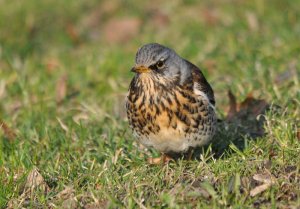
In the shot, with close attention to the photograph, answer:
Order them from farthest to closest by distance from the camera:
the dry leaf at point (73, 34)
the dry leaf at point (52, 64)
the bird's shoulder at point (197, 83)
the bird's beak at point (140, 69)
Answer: the dry leaf at point (73, 34) < the dry leaf at point (52, 64) < the bird's shoulder at point (197, 83) < the bird's beak at point (140, 69)

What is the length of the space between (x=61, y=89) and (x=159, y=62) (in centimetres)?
315

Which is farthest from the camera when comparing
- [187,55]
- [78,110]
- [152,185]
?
[187,55]

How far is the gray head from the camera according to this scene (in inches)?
250

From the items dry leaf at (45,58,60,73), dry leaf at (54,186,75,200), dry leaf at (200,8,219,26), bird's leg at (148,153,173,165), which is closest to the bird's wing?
bird's leg at (148,153,173,165)

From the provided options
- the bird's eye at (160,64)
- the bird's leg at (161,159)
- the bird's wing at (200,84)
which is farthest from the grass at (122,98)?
the bird's eye at (160,64)

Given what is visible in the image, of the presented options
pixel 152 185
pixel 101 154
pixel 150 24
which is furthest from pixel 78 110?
pixel 150 24

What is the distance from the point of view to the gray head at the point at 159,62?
6.36 meters

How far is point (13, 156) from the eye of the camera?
695cm

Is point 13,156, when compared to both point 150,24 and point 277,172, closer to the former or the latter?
point 277,172

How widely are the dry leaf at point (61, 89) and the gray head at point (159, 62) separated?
288 cm

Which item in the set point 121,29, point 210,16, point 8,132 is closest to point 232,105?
point 8,132

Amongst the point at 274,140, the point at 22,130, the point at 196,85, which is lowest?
the point at 22,130

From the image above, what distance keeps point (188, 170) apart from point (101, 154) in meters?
1.15

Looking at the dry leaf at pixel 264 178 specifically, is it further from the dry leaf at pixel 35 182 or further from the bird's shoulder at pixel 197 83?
the dry leaf at pixel 35 182
